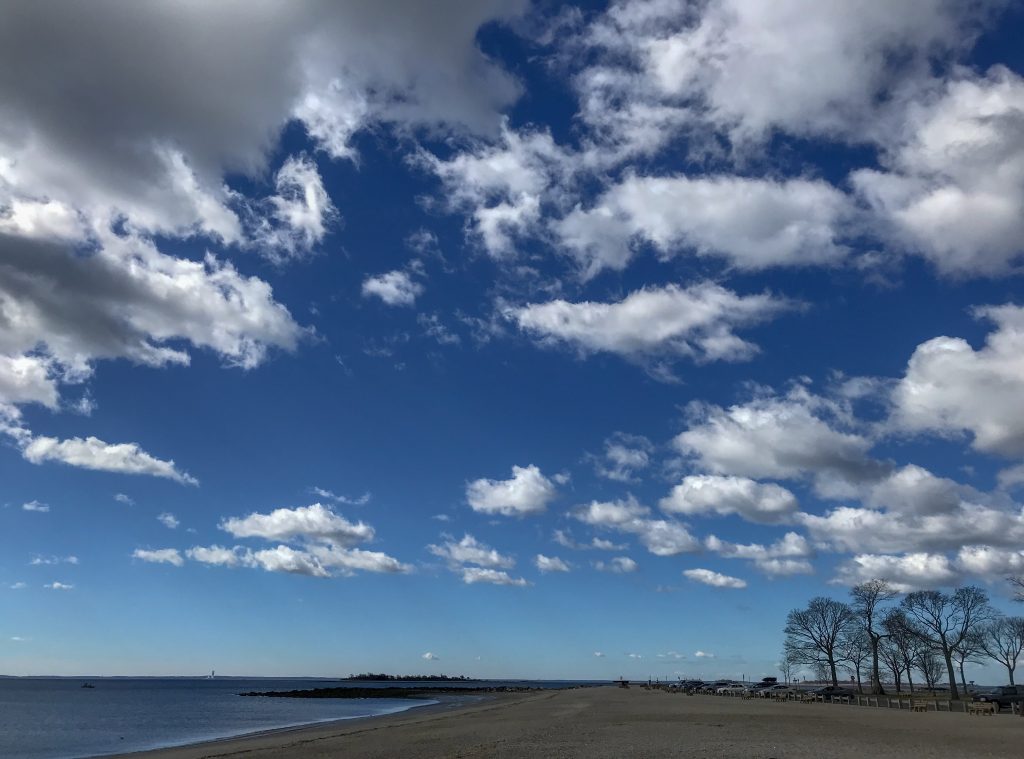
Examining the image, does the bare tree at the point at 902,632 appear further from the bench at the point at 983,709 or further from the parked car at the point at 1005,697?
the bench at the point at 983,709

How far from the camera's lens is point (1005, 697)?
67.9 m

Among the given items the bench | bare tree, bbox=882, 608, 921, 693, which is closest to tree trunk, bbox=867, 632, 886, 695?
bare tree, bbox=882, 608, 921, 693

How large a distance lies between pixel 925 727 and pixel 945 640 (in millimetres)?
64850

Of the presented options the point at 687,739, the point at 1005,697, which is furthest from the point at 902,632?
the point at 687,739

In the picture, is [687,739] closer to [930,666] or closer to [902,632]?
[902,632]

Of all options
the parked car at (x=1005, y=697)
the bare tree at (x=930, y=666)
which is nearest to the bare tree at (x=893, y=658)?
the bare tree at (x=930, y=666)

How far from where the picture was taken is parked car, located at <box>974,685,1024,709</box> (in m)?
61.8

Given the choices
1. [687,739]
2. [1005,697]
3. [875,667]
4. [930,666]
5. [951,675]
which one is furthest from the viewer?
[930,666]

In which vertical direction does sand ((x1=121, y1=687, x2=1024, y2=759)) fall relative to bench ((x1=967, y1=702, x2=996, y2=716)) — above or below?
above

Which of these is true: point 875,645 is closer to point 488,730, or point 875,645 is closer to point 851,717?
point 851,717

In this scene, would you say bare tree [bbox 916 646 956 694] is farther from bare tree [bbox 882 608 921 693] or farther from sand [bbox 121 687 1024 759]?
sand [bbox 121 687 1024 759]

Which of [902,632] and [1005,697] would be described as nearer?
[1005,697]

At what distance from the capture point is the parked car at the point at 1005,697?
61812mm

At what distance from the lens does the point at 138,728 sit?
7219 centimetres
